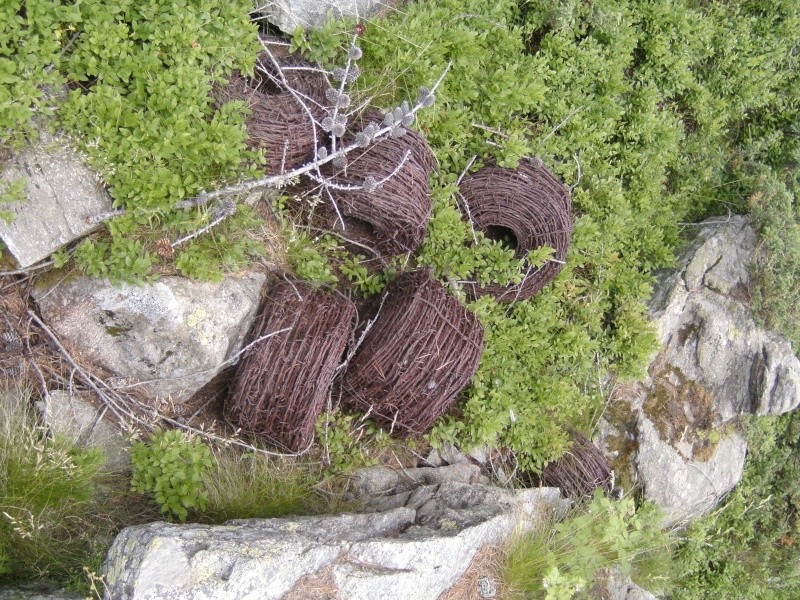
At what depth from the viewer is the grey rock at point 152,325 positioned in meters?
3.90

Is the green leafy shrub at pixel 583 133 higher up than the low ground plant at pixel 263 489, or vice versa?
the green leafy shrub at pixel 583 133

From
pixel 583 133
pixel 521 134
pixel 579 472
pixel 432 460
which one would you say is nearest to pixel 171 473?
pixel 432 460

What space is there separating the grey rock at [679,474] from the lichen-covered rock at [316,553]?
6.41 feet

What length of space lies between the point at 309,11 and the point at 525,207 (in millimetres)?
2157

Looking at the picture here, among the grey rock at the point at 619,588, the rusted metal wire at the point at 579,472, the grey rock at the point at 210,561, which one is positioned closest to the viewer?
the grey rock at the point at 210,561

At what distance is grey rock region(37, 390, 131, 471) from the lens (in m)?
3.93

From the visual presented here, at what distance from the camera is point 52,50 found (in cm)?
349

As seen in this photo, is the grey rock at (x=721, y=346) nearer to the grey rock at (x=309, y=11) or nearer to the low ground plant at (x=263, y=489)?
the low ground plant at (x=263, y=489)

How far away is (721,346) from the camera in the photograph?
6.11 m

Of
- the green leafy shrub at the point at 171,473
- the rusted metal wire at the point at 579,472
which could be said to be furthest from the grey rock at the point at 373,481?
the rusted metal wire at the point at 579,472

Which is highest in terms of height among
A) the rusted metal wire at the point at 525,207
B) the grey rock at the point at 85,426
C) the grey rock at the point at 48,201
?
the rusted metal wire at the point at 525,207

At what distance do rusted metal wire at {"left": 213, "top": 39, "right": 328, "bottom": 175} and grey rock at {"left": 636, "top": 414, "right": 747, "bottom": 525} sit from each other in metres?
4.04

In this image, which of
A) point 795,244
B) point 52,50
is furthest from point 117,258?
point 795,244

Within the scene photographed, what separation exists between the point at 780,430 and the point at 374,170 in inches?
222
